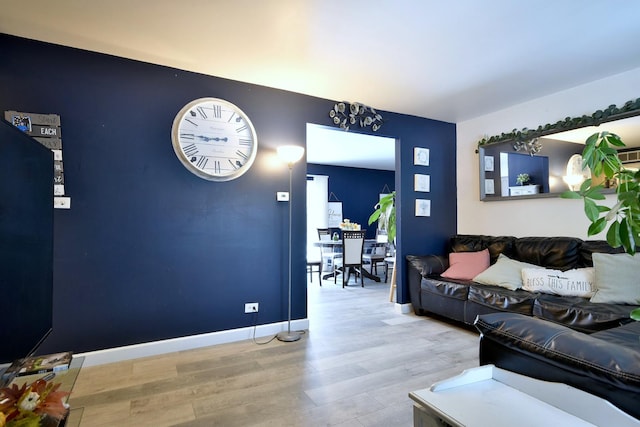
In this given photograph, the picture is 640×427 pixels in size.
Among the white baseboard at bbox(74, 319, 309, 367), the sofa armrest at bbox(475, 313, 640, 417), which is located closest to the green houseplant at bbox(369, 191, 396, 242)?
the white baseboard at bbox(74, 319, 309, 367)

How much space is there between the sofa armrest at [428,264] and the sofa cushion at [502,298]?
638 millimetres

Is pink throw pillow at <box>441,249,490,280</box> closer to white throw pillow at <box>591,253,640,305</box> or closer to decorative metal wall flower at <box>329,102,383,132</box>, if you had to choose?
white throw pillow at <box>591,253,640,305</box>

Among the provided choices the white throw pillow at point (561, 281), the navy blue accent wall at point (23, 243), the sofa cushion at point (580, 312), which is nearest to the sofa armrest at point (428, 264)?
the white throw pillow at point (561, 281)

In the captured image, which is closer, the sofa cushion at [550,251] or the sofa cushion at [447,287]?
the sofa cushion at [550,251]

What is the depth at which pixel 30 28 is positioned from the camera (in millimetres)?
2344

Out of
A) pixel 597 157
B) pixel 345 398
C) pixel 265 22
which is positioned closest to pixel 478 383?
pixel 597 157

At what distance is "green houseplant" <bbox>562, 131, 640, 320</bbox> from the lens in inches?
23.2

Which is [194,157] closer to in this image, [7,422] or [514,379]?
[7,422]

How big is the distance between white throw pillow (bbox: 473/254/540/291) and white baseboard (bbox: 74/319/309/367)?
6.39ft

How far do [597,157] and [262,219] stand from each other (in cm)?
287

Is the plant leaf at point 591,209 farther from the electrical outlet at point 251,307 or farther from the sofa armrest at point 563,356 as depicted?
the electrical outlet at point 251,307

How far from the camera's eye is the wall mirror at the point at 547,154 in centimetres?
294

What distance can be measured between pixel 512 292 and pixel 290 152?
8.19 feet

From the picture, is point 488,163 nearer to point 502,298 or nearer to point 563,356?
point 502,298
